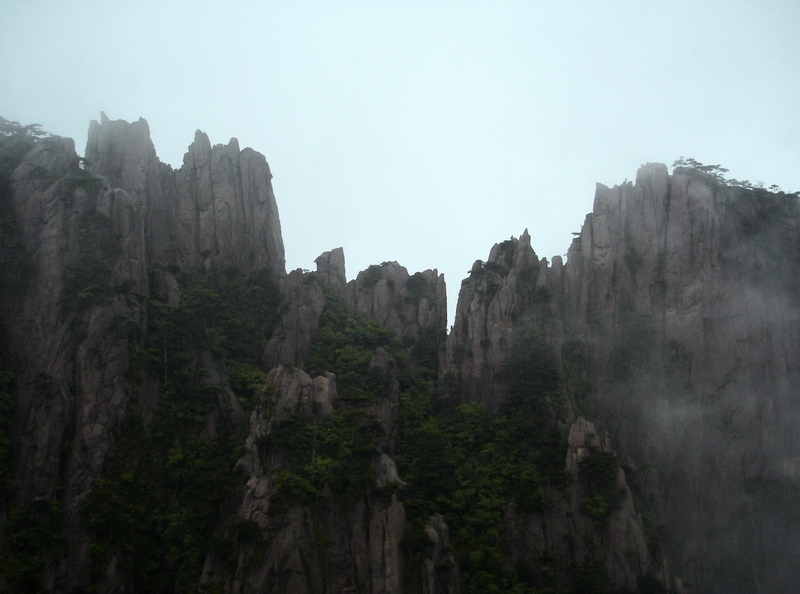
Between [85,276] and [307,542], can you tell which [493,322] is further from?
[85,276]

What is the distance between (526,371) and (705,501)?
11522mm

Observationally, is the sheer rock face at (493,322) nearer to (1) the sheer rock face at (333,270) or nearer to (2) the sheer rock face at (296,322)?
(2) the sheer rock face at (296,322)

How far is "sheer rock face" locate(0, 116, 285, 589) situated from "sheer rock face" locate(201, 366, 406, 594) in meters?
6.14

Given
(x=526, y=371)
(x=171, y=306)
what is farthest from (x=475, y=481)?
(x=171, y=306)

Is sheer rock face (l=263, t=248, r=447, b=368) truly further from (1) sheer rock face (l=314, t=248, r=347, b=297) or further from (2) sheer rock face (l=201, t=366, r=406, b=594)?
(2) sheer rock face (l=201, t=366, r=406, b=594)

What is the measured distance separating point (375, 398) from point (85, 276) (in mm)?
16275

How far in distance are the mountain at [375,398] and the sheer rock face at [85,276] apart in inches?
5.2

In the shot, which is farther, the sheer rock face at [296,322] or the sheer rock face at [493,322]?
the sheer rock face at [296,322]

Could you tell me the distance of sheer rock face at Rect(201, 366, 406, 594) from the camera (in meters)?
36.6

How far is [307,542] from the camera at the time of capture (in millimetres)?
37688

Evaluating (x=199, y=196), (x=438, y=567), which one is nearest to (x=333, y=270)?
(x=199, y=196)

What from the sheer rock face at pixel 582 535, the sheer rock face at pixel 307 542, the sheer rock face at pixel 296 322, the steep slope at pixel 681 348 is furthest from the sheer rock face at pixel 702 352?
the sheer rock face at pixel 296 322

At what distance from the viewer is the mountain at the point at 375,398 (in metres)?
38.1

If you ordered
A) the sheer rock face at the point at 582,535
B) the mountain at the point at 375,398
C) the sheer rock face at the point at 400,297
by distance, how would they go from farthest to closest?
the sheer rock face at the point at 400,297 < the sheer rock face at the point at 582,535 < the mountain at the point at 375,398
